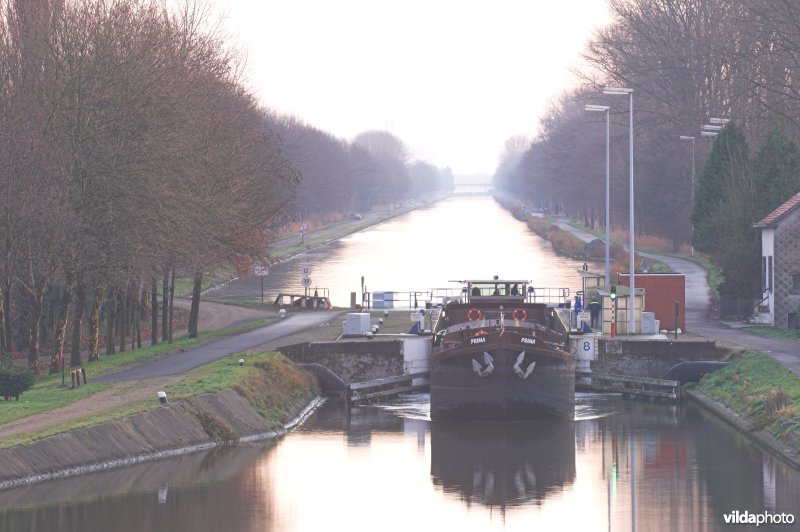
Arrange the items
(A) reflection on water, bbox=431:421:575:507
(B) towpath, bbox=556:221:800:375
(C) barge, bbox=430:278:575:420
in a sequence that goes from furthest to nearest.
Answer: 1. (B) towpath, bbox=556:221:800:375
2. (C) barge, bbox=430:278:575:420
3. (A) reflection on water, bbox=431:421:575:507

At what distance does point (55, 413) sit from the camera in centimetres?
3784

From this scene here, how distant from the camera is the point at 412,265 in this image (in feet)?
413

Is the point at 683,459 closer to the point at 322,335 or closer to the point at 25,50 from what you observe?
the point at 322,335

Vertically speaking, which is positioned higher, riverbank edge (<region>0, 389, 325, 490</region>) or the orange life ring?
the orange life ring

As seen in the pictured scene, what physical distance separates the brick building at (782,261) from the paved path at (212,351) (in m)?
21.2

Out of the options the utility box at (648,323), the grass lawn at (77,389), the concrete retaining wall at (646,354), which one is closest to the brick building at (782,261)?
the utility box at (648,323)

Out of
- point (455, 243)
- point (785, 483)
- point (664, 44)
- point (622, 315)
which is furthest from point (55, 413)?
point (455, 243)

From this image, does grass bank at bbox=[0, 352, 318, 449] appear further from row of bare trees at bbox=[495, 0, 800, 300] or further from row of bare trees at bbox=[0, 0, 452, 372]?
row of bare trees at bbox=[495, 0, 800, 300]

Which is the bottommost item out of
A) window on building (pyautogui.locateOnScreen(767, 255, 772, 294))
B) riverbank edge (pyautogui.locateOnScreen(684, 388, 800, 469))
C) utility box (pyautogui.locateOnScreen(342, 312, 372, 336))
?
riverbank edge (pyautogui.locateOnScreen(684, 388, 800, 469))

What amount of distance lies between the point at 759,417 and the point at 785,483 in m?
7.52

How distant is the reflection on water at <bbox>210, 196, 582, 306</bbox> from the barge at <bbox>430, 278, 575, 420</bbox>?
142 feet

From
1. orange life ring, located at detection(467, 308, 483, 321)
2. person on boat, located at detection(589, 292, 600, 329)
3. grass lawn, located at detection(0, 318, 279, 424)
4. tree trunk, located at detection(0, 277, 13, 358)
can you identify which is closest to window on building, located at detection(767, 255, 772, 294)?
person on boat, located at detection(589, 292, 600, 329)

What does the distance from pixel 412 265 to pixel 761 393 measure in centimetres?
8318

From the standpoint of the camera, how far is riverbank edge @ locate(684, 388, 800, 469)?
3662 centimetres
